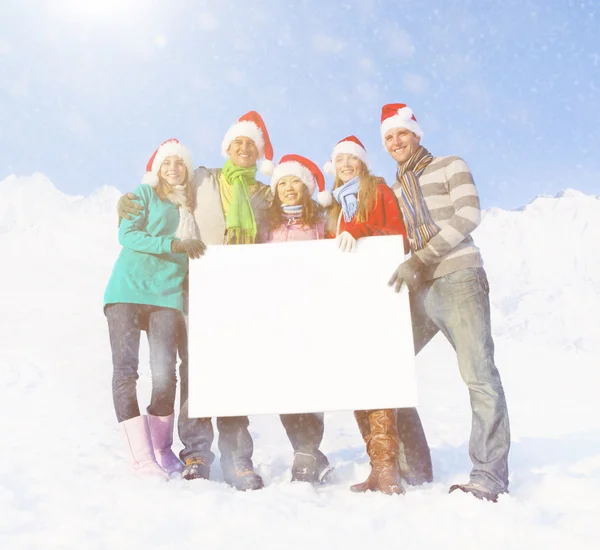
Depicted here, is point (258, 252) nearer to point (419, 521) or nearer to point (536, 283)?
point (419, 521)

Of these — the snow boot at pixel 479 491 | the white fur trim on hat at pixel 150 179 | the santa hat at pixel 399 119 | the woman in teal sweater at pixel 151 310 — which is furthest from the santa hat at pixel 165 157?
the snow boot at pixel 479 491

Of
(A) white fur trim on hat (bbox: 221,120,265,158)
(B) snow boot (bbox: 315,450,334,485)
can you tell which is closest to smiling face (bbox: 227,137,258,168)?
(A) white fur trim on hat (bbox: 221,120,265,158)

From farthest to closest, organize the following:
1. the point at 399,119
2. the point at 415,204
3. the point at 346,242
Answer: the point at 399,119 → the point at 415,204 → the point at 346,242

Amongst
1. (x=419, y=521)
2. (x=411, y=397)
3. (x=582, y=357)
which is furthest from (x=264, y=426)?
(x=582, y=357)

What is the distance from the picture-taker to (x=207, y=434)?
3363mm

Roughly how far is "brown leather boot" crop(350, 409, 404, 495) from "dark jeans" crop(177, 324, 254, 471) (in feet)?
2.11

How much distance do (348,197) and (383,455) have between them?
1.40 m

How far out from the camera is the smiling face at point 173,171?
3529 millimetres

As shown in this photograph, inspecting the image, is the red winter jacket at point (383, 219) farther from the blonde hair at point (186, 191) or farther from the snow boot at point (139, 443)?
the snow boot at point (139, 443)

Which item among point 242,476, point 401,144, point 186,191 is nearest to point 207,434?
point 242,476

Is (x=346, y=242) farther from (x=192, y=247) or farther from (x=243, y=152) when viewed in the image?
(x=243, y=152)

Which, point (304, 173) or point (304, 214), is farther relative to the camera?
point (304, 173)

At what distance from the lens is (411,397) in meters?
2.99

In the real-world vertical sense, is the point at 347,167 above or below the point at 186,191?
above
